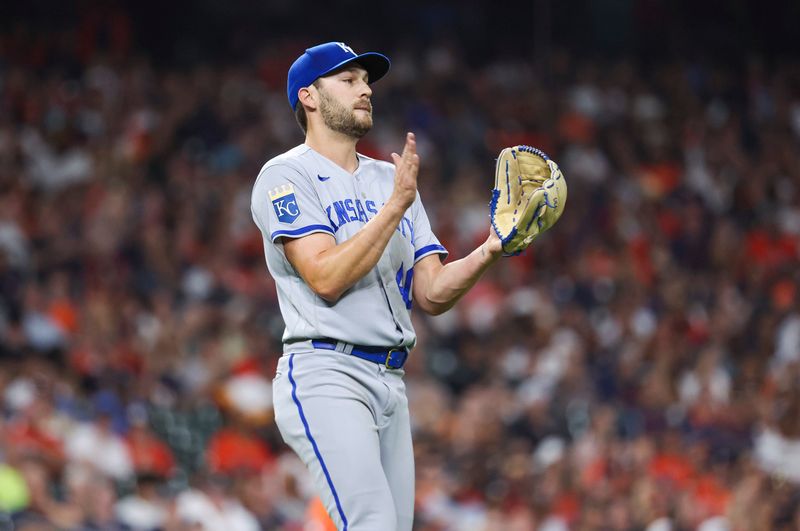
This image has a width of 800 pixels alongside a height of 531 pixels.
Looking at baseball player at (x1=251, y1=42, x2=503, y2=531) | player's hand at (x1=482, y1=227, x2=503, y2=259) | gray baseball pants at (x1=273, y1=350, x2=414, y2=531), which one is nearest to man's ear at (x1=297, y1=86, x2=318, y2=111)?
baseball player at (x1=251, y1=42, x2=503, y2=531)

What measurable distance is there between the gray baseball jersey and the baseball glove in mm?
336

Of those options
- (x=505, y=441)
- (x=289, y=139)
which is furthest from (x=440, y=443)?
(x=289, y=139)

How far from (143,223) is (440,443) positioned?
9.87 ft

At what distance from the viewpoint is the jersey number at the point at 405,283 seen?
3801 millimetres

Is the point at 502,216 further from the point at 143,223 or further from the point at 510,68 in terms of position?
the point at 510,68

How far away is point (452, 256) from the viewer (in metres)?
10.2

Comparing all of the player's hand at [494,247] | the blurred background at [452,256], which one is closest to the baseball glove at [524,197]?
the player's hand at [494,247]

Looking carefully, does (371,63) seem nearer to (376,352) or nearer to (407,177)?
(407,177)

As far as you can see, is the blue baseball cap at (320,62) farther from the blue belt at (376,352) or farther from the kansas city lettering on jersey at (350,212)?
the blue belt at (376,352)

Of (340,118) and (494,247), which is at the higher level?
(340,118)

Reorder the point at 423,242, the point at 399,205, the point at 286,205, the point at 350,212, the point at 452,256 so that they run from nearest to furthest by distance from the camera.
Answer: the point at 399,205 → the point at 286,205 → the point at 350,212 → the point at 423,242 → the point at 452,256

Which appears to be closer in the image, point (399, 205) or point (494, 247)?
point (399, 205)

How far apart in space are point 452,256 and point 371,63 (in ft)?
20.9

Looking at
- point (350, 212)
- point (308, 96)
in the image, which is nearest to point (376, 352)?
point (350, 212)
